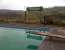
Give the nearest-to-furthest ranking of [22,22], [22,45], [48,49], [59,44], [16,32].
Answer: [48,49] → [59,44] → [22,45] → [16,32] → [22,22]

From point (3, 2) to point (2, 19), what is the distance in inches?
57.5

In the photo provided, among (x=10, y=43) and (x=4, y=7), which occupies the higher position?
(x=4, y=7)

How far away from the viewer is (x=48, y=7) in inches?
569

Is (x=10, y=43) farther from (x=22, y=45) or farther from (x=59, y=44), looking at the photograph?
(x=59, y=44)

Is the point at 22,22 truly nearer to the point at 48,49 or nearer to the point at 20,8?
the point at 20,8

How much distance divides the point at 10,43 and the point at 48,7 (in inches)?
296

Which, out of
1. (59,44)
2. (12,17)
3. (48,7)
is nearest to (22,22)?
(12,17)

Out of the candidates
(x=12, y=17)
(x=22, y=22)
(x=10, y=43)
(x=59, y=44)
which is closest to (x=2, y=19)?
(x=12, y=17)

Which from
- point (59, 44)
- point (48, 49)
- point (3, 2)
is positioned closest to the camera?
point (48, 49)

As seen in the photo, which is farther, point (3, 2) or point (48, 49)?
point (3, 2)

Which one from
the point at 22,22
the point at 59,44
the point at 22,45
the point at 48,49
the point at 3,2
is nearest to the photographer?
the point at 48,49

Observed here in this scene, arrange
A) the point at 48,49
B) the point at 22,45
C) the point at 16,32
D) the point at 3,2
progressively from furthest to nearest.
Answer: the point at 3,2
the point at 16,32
the point at 22,45
the point at 48,49

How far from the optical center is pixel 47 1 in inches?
549

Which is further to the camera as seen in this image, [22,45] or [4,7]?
[4,7]
